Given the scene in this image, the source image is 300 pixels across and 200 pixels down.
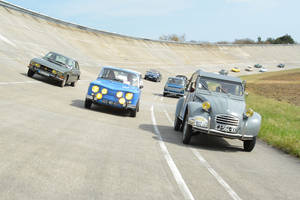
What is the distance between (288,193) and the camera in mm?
6859

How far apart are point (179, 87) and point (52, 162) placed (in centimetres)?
2739

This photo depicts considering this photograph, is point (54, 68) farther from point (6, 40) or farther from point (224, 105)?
point (6, 40)

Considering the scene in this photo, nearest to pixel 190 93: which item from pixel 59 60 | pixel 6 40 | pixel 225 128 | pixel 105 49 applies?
pixel 225 128

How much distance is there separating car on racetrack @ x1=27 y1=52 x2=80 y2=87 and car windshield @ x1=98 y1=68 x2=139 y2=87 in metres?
6.44

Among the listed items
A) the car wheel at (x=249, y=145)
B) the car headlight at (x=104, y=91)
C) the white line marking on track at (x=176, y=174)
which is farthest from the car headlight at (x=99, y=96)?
the car wheel at (x=249, y=145)

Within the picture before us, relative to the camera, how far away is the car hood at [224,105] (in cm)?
1063

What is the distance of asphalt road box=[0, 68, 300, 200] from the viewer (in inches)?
217

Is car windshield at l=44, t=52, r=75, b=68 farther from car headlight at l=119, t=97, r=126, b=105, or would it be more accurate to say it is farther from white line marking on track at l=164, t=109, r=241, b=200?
white line marking on track at l=164, t=109, r=241, b=200

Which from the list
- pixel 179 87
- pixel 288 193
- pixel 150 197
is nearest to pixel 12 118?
pixel 150 197

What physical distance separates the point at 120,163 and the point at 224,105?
4.42m

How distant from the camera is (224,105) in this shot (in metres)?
10.9

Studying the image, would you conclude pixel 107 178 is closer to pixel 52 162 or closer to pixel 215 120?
pixel 52 162

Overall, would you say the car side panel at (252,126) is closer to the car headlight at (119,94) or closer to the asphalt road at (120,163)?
the asphalt road at (120,163)

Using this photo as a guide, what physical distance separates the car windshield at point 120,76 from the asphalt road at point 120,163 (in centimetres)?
350
